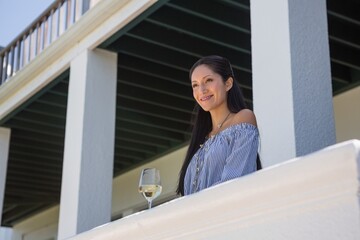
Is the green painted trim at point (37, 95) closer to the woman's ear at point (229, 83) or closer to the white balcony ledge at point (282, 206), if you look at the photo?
the woman's ear at point (229, 83)

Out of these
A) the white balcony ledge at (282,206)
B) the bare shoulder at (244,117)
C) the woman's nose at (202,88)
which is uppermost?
the woman's nose at (202,88)

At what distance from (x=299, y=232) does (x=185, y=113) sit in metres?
5.96

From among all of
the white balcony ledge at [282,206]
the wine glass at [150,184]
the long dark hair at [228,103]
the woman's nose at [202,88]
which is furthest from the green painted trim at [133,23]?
the white balcony ledge at [282,206]

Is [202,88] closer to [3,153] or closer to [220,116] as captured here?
[220,116]

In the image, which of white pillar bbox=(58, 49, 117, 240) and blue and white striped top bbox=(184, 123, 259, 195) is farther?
white pillar bbox=(58, 49, 117, 240)

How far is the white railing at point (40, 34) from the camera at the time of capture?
6242 mm

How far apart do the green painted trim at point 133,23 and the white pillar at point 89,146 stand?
157 mm

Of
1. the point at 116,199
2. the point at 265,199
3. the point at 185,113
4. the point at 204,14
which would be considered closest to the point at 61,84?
the point at 185,113

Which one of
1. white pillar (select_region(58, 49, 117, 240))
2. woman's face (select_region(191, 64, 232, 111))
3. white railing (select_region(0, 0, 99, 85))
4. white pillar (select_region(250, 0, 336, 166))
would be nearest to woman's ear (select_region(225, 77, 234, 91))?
woman's face (select_region(191, 64, 232, 111))

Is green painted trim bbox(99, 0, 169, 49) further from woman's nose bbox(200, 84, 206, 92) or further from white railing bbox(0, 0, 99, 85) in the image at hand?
woman's nose bbox(200, 84, 206, 92)

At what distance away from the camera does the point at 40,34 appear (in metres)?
6.88

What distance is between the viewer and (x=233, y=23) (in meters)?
5.53

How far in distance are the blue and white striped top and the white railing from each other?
119 inches

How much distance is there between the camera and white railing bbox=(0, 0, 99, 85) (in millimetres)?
6242
